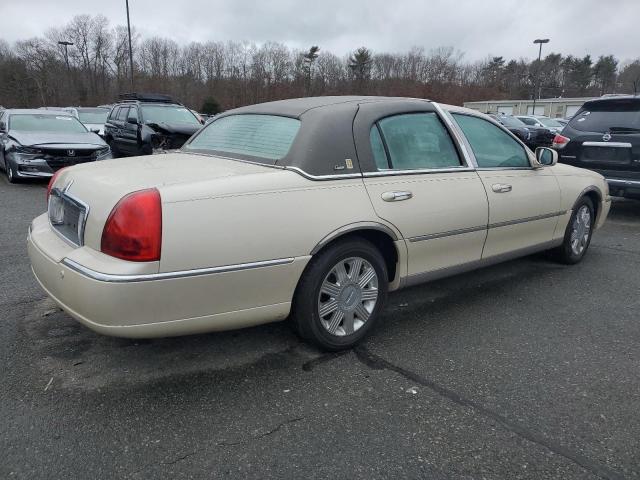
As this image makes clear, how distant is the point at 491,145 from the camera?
429 centimetres

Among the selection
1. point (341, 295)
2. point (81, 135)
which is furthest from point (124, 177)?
point (81, 135)

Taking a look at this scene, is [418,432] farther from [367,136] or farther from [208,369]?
[367,136]

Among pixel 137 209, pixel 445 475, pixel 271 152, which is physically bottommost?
pixel 445 475

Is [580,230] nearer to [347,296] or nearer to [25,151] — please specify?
[347,296]

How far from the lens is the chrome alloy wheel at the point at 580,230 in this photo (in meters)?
5.17

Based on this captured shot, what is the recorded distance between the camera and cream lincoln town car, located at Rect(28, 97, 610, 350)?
2547mm

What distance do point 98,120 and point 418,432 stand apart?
17644 mm

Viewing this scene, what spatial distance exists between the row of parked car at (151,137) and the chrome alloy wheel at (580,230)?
2278 millimetres

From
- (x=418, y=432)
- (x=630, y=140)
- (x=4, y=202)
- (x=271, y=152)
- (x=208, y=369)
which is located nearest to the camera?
(x=418, y=432)

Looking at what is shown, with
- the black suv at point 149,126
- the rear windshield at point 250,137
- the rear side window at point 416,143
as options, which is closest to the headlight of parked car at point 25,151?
the black suv at point 149,126

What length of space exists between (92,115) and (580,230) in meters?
16.7

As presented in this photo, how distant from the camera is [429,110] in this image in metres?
3.88

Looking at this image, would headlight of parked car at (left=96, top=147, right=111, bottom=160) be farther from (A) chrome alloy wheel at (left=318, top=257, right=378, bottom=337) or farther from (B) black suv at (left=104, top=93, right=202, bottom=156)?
(A) chrome alloy wheel at (left=318, top=257, right=378, bottom=337)

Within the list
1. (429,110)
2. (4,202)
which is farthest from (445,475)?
(4,202)
